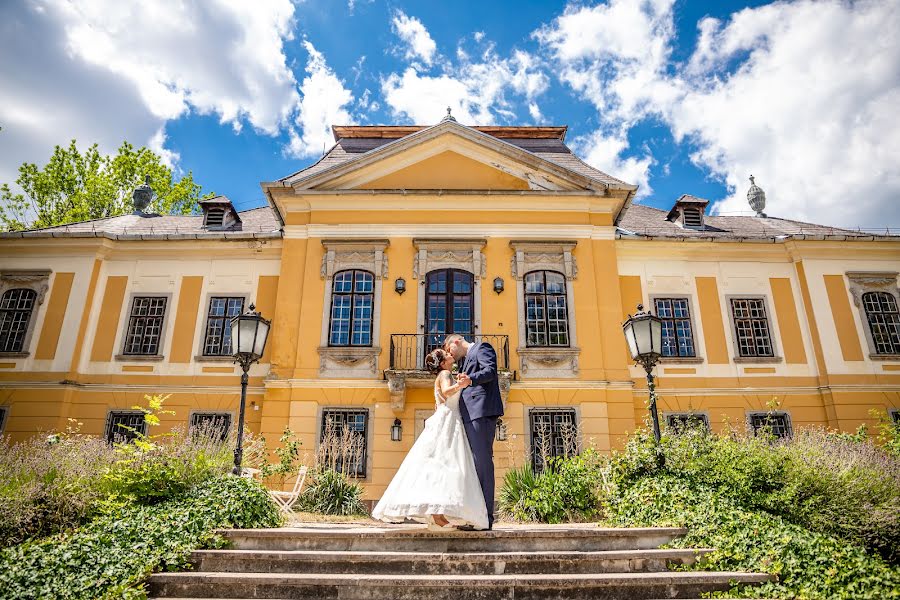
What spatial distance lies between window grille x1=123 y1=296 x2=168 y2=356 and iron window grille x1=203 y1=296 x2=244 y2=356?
4.52 ft

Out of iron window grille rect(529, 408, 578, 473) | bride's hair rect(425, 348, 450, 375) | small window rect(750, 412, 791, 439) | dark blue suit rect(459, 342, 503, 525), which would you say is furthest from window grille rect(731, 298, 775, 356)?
bride's hair rect(425, 348, 450, 375)

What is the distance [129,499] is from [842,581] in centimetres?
799

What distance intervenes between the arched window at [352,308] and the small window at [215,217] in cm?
553

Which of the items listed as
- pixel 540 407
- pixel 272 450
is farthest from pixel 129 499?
pixel 540 407

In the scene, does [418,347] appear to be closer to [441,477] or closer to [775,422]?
[441,477]

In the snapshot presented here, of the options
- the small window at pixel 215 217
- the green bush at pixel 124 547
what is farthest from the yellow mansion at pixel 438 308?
the green bush at pixel 124 547

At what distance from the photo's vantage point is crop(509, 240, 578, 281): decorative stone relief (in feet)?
50.2

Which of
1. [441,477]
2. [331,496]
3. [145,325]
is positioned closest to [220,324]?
[145,325]

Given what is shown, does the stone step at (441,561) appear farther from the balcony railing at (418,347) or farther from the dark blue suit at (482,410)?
the balcony railing at (418,347)

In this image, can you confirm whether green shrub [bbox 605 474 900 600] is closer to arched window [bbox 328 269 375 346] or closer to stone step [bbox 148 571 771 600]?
stone step [bbox 148 571 771 600]

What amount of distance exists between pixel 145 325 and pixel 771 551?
636 inches

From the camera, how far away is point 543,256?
1542 cm

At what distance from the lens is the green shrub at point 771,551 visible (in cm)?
506

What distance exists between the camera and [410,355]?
47.2 feet
